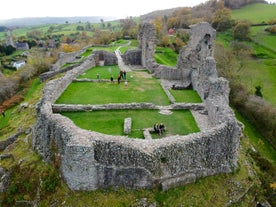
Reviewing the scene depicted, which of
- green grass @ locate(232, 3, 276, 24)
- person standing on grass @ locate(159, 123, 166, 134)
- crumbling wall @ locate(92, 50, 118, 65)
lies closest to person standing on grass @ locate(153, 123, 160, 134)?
person standing on grass @ locate(159, 123, 166, 134)

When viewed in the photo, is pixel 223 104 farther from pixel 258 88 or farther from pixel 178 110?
pixel 258 88

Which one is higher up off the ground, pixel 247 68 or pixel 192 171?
pixel 192 171

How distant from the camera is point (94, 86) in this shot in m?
→ 27.7

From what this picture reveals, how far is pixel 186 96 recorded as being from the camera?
83.3 feet

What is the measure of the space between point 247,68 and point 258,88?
7896 mm

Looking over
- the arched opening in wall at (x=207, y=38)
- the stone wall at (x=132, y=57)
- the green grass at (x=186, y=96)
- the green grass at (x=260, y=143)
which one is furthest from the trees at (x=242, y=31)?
the green grass at (x=186, y=96)

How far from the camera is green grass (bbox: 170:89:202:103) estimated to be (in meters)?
24.4

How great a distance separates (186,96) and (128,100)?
494 cm

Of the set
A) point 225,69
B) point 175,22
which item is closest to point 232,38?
point 175,22

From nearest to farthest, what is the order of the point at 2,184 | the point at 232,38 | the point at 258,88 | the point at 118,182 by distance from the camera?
the point at 118,182 → the point at 2,184 → the point at 258,88 → the point at 232,38

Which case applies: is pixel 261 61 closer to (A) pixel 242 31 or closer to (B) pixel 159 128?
(A) pixel 242 31

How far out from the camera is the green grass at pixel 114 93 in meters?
24.2

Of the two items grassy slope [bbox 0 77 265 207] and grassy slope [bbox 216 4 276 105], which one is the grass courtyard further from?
grassy slope [bbox 216 4 276 105]

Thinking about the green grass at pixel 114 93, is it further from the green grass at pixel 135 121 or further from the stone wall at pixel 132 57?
the stone wall at pixel 132 57
